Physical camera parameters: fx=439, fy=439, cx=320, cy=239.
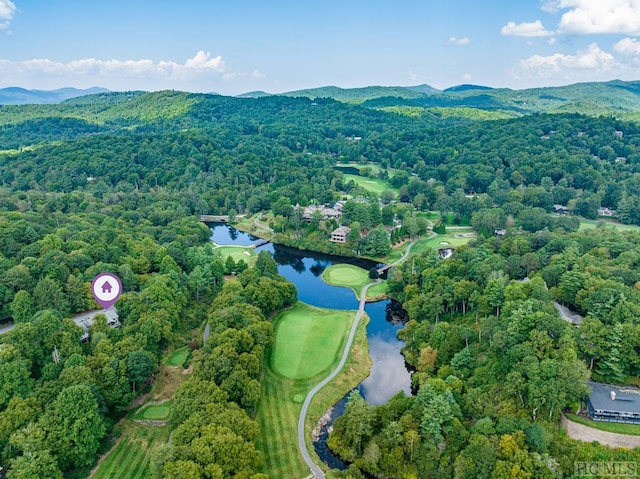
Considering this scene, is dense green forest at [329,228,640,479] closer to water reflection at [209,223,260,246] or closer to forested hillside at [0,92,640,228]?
water reflection at [209,223,260,246]

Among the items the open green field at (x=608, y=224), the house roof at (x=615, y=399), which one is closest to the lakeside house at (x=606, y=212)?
the open green field at (x=608, y=224)

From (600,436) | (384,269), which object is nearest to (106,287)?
(384,269)

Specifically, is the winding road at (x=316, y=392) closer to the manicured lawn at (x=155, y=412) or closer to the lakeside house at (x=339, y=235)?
the manicured lawn at (x=155, y=412)

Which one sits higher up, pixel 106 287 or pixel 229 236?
pixel 106 287

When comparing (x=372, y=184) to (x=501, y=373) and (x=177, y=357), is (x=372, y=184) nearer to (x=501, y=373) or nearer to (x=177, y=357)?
(x=177, y=357)

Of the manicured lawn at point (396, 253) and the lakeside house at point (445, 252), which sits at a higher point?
the lakeside house at point (445, 252)

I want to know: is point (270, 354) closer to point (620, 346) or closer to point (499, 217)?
point (620, 346)
